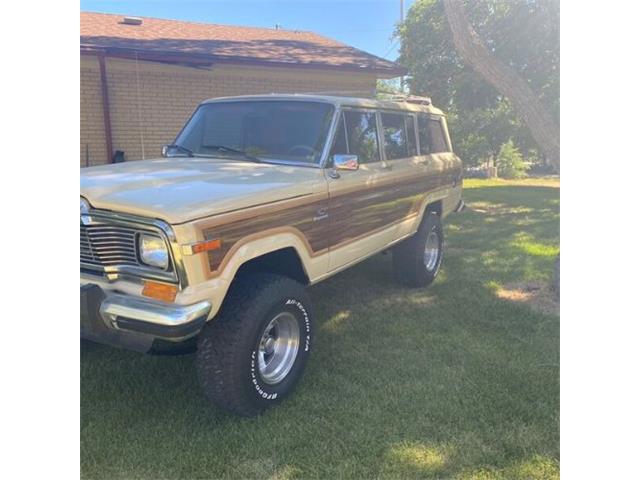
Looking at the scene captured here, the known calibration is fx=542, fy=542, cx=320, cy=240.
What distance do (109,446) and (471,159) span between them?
2290 centimetres

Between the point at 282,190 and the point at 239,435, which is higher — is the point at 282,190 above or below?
above

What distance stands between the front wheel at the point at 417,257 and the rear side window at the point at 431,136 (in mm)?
765

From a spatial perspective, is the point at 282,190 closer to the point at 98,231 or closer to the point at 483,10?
the point at 98,231

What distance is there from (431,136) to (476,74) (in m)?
14.9

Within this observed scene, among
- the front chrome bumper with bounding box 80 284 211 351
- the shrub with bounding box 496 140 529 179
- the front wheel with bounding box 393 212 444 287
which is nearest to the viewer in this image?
the front chrome bumper with bounding box 80 284 211 351

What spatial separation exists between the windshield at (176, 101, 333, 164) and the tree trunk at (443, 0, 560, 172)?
2238 mm

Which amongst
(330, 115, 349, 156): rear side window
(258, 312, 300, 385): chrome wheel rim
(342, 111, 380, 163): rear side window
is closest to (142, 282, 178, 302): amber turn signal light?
(258, 312, 300, 385): chrome wheel rim

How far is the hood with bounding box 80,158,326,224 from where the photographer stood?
9.67ft

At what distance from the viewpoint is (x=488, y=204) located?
12.9 meters

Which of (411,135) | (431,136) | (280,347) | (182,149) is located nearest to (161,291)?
(280,347)

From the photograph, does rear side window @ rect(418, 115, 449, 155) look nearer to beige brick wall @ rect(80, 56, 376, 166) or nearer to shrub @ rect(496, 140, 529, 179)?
beige brick wall @ rect(80, 56, 376, 166)

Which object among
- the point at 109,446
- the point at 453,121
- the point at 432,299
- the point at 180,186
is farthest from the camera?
the point at 453,121
